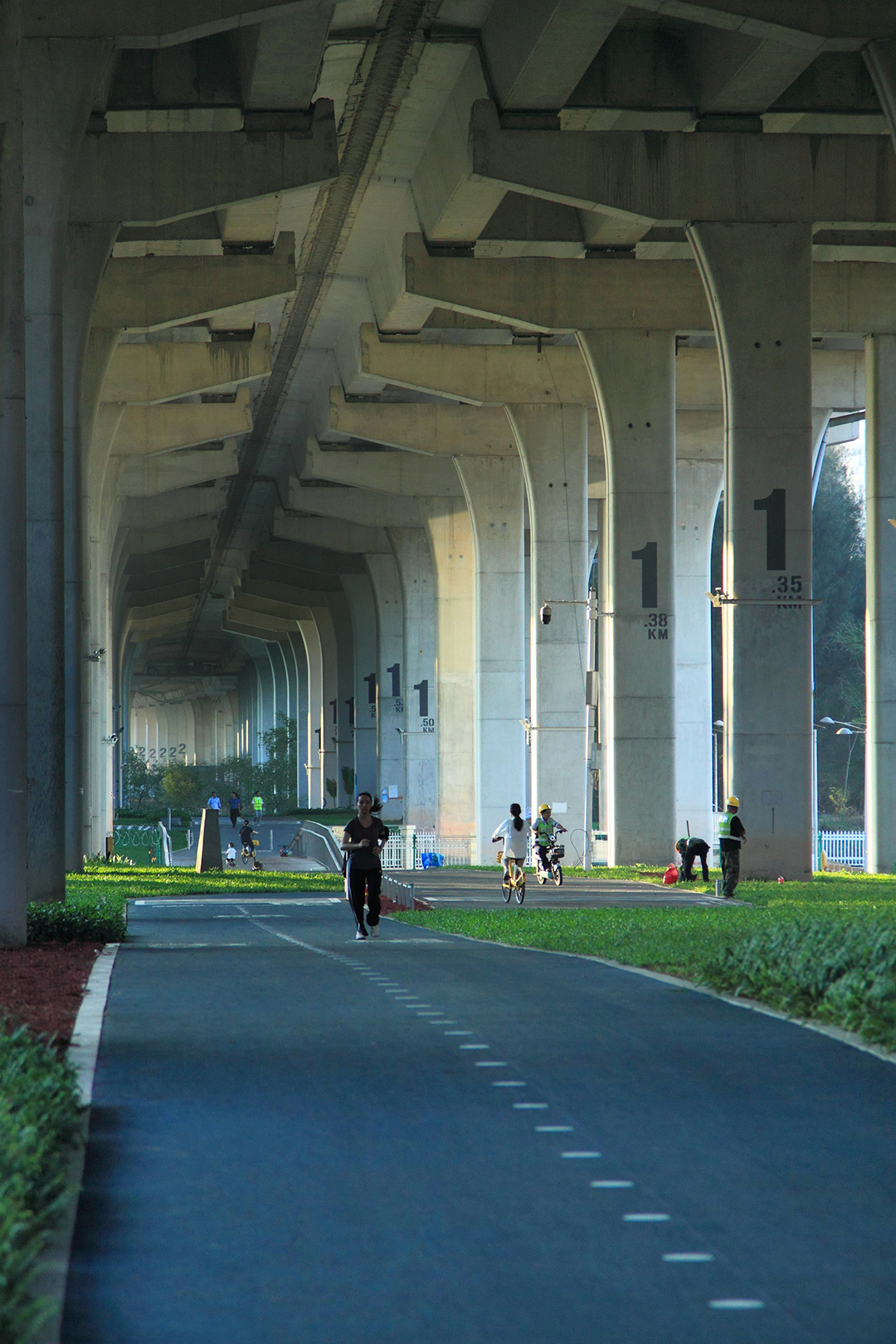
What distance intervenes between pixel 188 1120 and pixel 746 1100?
2.50 metres

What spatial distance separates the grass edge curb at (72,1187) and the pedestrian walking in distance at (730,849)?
15.1m

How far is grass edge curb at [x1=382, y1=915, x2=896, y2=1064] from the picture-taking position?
9.01 meters

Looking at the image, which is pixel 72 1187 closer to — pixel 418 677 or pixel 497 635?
pixel 497 635

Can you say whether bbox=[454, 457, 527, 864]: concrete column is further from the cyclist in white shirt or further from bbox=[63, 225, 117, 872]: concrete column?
the cyclist in white shirt

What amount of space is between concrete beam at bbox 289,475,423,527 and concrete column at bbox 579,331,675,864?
2543 centimetres

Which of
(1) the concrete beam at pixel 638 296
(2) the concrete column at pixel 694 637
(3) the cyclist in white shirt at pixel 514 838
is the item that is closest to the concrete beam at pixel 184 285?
(1) the concrete beam at pixel 638 296

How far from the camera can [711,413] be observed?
49750mm

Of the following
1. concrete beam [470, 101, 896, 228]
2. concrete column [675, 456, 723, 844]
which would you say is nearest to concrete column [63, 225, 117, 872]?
concrete beam [470, 101, 896, 228]

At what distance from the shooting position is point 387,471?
5456 cm

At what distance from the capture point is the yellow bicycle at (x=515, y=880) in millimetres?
26586

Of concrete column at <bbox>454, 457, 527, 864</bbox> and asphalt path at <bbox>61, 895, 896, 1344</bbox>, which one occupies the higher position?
concrete column at <bbox>454, 457, 527, 864</bbox>

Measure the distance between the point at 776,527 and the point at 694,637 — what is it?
2406cm

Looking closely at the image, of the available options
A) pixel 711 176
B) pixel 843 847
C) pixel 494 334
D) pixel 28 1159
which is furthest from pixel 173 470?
pixel 28 1159

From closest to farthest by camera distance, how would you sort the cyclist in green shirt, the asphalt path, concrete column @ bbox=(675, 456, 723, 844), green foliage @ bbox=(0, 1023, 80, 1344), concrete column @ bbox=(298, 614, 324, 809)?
green foliage @ bbox=(0, 1023, 80, 1344) < the asphalt path < the cyclist in green shirt < concrete column @ bbox=(675, 456, 723, 844) < concrete column @ bbox=(298, 614, 324, 809)
